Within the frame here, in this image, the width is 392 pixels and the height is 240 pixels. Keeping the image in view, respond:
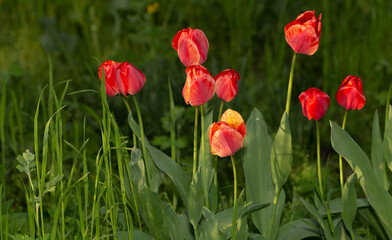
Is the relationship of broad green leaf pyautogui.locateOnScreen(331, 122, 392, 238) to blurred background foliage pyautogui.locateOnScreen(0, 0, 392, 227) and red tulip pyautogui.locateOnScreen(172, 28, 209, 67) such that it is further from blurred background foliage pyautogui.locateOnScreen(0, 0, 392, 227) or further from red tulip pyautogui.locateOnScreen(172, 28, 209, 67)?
blurred background foliage pyautogui.locateOnScreen(0, 0, 392, 227)

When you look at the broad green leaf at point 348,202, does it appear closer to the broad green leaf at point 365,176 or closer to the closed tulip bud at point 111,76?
the broad green leaf at point 365,176

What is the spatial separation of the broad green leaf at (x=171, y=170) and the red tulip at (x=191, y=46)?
0.24 meters

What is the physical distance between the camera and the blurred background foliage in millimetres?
2379

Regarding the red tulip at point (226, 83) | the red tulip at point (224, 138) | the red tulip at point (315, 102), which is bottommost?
the red tulip at point (224, 138)

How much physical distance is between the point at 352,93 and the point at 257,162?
0.29m

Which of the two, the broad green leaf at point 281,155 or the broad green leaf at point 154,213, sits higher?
the broad green leaf at point 281,155

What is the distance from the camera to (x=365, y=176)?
4.55 ft

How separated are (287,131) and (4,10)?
2885mm

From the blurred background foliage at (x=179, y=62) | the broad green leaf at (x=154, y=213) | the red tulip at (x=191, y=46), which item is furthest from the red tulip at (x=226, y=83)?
the blurred background foliage at (x=179, y=62)

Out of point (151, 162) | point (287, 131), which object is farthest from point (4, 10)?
point (287, 131)

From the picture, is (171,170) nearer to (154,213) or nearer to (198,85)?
(154,213)

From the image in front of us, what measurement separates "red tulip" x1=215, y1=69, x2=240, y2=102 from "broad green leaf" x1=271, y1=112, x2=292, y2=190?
140mm

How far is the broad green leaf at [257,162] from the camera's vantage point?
56.2 inches

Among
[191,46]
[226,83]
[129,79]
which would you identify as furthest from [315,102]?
[129,79]
